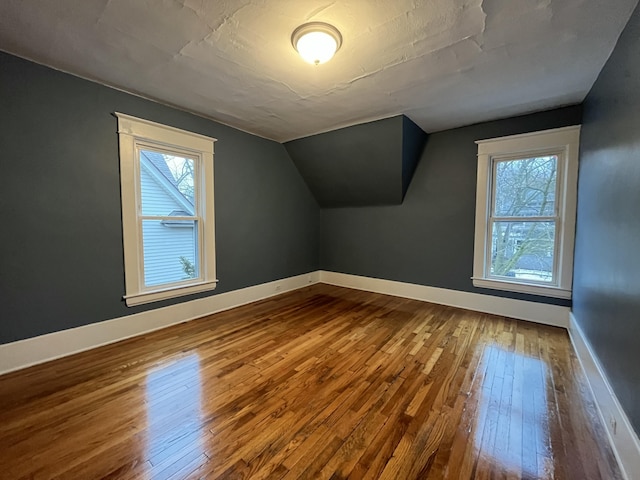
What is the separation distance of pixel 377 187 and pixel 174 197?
2857mm

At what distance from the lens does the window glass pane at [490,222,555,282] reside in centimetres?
328

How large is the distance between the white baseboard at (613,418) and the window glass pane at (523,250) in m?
1.14

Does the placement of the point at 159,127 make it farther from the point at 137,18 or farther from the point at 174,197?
the point at 137,18

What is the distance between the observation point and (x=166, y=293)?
3.11 m

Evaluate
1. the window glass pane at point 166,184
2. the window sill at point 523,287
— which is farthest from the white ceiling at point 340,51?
the window sill at point 523,287

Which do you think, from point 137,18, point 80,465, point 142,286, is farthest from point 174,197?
point 80,465

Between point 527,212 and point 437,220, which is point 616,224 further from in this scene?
point 437,220

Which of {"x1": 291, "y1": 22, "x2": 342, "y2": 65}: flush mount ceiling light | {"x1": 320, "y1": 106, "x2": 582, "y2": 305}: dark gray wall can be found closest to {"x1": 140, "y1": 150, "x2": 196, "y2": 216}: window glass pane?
{"x1": 291, "y1": 22, "x2": 342, "y2": 65}: flush mount ceiling light

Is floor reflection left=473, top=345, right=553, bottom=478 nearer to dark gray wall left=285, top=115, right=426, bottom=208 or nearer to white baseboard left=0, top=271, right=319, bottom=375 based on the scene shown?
dark gray wall left=285, top=115, right=426, bottom=208

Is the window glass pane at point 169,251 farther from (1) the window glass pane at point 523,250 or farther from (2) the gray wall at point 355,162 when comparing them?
(1) the window glass pane at point 523,250

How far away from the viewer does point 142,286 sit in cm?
294

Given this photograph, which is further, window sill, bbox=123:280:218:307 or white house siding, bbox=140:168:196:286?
white house siding, bbox=140:168:196:286

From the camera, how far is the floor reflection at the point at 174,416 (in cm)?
140

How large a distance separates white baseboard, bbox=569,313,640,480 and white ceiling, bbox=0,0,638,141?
2315 mm
